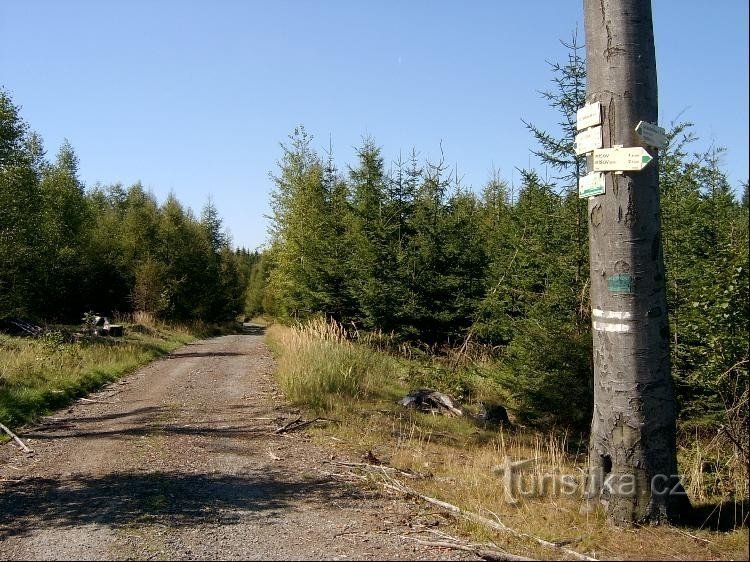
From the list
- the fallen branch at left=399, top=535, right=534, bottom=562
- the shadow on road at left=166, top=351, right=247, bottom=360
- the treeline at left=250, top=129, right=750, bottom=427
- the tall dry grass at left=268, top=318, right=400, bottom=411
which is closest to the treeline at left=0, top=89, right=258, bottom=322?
the shadow on road at left=166, top=351, right=247, bottom=360

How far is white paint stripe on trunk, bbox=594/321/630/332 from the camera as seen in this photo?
4000 millimetres

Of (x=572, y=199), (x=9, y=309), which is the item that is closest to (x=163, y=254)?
(x=9, y=309)

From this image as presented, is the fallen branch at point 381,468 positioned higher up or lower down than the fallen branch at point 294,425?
lower down

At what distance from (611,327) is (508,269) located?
7765mm

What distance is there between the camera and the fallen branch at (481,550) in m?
3.52

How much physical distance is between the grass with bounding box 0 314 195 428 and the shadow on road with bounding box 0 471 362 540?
373 centimetres

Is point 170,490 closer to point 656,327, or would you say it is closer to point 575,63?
point 656,327

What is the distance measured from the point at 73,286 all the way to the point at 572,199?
97.5 feet

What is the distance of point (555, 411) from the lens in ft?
30.8

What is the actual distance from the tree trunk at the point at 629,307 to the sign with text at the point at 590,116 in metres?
0.04

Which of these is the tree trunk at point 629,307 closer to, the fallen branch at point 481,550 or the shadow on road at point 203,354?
the fallen branch at point 481,550

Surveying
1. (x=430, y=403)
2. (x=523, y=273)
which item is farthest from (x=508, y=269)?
(x=430, y=403)

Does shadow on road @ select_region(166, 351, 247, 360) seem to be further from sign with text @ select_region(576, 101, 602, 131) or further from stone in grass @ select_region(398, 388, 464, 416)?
sign with text @ select_region(576, 101, 602, 131)

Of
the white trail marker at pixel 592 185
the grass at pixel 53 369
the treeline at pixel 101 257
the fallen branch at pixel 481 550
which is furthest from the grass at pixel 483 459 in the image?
the treeline at pixel 101 257
